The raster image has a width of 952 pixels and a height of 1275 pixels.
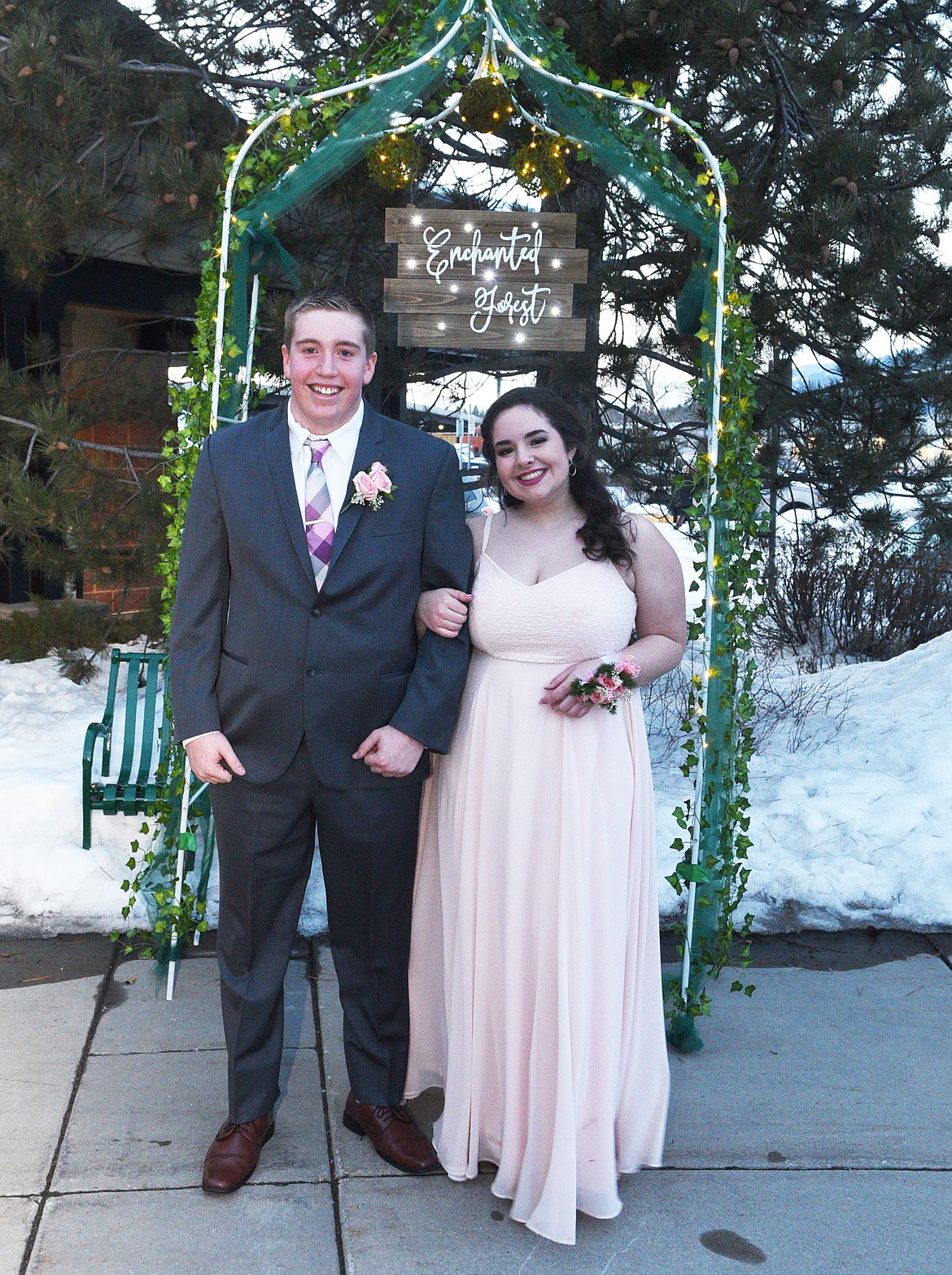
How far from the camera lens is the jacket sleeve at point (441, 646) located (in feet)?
8.73

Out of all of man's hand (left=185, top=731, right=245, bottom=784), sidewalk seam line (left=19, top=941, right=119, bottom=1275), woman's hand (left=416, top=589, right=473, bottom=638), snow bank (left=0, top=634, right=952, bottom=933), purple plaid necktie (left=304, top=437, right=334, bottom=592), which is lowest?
sidewalk seam line (left=19, top=941, right=119, bottom=1275)

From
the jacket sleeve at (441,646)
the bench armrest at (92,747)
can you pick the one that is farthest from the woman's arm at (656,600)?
the bench armrest at (92,747)

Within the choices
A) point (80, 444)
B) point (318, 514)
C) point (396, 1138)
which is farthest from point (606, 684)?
point (80, 444)

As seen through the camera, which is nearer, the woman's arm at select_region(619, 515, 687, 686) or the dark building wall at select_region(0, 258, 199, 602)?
the woman's arm at select_region(619, 515, 687, 686)

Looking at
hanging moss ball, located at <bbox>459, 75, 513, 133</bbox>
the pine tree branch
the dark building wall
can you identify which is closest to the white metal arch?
hanging moss ball, located at <bbox>459, 75, 513, 133</bbox>

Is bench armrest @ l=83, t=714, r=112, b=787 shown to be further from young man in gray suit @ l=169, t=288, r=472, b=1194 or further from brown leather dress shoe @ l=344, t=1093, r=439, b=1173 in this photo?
brown leather dress shoe @ l=344, t=1093, r=439, b=1173

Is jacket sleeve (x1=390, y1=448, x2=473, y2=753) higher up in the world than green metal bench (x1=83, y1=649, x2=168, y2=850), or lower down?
higher up

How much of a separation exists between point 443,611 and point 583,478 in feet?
1.73

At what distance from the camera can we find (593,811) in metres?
2.69

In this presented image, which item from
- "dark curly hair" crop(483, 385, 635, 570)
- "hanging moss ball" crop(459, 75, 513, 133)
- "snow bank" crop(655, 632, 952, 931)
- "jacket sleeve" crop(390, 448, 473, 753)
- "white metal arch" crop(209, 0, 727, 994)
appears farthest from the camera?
"snow bank" crop(655, 632, 952, 931)

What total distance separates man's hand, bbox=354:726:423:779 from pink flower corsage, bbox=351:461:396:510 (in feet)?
1.70

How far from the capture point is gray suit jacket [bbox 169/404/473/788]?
2.64m

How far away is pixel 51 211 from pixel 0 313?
129 inches

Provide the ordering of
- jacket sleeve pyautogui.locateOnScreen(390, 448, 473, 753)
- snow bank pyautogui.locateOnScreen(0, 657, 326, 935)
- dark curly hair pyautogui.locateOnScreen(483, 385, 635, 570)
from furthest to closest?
1. snow bank pyautogui.locateOnScreen(0, 657, 326, 935)
2. dark curly hair pyautogui.locateOnScreen(483, 385, 635, 570)
3. jacket sleeve pyautogui.locateOnScreen(390, 448, 473, 753)
